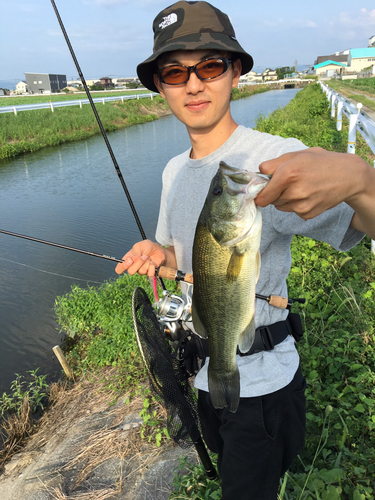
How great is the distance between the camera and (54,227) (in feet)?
30.2

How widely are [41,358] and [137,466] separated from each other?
2883mm

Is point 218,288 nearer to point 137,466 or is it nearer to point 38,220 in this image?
point 137,466

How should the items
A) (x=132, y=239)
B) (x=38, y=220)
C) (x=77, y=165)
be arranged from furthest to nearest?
(x=77, y=165)
(x=38, y=220)
(x=132, y=239)

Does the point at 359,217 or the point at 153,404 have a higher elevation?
the point at 359,217

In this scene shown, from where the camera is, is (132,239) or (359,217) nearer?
(359,217)

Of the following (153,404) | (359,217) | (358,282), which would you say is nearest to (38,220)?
(153,404)

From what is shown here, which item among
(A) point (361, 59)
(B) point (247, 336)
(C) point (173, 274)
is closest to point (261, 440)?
(B) point (247, 336)

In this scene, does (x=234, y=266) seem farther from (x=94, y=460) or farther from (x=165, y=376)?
(x=94, y=460)

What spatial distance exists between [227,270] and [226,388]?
1.90ft

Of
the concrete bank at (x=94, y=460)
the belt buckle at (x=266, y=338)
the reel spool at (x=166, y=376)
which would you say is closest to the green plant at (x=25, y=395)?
the concrete bank at (x=94, y=460)

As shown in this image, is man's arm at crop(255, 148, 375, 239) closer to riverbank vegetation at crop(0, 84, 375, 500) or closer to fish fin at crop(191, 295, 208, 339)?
fish fin at crop(191, 295, 208, 339)

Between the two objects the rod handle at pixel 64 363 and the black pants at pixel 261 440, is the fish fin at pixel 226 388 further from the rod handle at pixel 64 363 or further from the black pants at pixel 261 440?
the rod handle at pixel 64 363

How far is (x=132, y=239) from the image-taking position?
8.43 m

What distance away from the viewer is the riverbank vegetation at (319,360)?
2.35m
